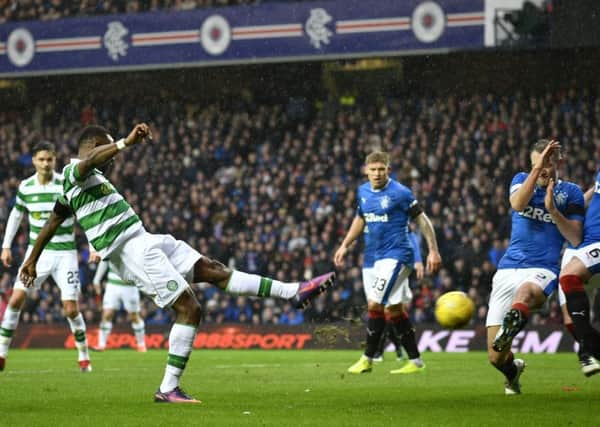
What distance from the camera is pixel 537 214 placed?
30.8 ft

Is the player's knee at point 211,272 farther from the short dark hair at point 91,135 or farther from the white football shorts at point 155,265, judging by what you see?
the short dark hair at point 91,135

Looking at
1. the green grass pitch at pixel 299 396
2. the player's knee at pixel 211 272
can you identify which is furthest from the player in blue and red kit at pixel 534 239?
the player's knee at pixel 211 272

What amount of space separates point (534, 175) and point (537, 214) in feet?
2.19

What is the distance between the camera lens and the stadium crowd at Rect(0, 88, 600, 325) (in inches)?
925

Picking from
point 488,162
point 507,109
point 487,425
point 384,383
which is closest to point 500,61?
point 507,109

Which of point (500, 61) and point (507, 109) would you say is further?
point (500, 61)

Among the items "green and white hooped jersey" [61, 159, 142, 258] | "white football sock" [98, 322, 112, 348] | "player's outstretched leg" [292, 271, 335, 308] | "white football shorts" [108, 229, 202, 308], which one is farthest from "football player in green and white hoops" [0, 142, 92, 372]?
"white football sock" [98, 322, 112, 348]

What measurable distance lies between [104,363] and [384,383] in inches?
225

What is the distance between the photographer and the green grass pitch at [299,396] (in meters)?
7.52

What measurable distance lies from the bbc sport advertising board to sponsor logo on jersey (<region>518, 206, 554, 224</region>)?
9.75 meters

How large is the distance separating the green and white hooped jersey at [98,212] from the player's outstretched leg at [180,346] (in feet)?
2.31

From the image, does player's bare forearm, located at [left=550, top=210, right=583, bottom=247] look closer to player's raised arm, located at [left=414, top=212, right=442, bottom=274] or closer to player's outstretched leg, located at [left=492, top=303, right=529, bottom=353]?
player's outstretched leg, located at [left=492, top=303, right=529, bottom=353]

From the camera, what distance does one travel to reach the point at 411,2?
2697 centimetres

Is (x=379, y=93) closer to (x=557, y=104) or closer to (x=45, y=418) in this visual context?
(x=557, y=104)
